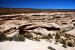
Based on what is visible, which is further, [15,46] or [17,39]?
[17,39]

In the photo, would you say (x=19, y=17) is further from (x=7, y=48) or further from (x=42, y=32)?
(x=7, y=48)

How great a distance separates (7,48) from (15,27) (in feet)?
17.8

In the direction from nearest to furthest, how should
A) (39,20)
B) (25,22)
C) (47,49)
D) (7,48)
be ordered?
1. (7,48)
2. (47,49)
3. (25,22)
4. (39,20)

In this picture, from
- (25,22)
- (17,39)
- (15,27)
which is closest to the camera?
(17,39)

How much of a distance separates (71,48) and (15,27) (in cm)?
599

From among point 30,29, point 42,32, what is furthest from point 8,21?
point 42,32

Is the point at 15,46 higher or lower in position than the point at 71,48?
higher

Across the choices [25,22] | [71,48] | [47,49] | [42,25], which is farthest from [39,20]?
[47,49]

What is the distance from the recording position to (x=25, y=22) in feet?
51.5

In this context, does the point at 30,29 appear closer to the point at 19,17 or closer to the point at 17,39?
the point at 19,17

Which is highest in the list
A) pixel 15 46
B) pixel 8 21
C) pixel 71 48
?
pixel 8 21

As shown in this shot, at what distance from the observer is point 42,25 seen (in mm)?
16656

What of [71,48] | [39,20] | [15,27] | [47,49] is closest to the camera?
[47,49]

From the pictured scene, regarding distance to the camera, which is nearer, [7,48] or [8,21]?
[7,48]
